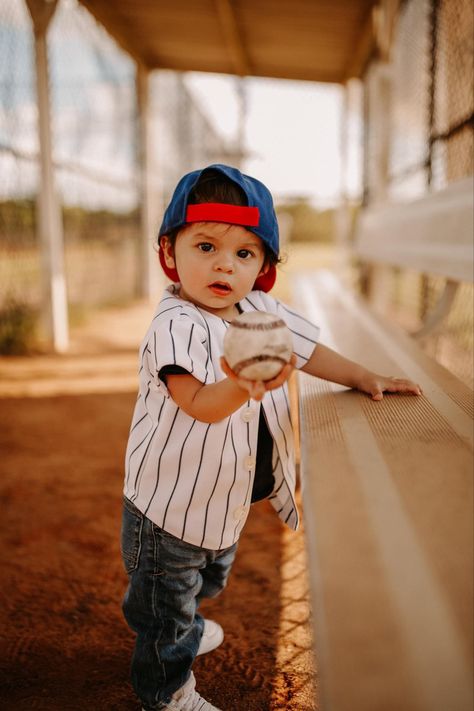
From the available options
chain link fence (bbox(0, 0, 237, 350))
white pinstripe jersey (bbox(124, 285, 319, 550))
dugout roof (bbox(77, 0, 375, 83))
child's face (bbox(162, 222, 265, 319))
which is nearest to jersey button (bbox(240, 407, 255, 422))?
white pinstripe jersey (bbox(124, 285, 319, 550))

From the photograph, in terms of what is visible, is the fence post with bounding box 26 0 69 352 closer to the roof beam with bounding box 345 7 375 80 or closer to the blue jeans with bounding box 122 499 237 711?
the roof beam with bounding box 345 7 375 80

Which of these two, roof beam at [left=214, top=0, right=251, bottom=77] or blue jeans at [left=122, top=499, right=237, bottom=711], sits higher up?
roof beam at [left=214, top=0, right=251, bottom=77]

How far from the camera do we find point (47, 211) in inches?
217

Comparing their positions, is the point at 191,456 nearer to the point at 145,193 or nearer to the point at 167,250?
the point at 167,250

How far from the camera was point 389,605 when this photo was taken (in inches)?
23.4

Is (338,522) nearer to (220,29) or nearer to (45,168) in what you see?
(45,168)

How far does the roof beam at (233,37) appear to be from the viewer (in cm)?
650

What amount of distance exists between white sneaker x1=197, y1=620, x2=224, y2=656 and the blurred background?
3.51 feet

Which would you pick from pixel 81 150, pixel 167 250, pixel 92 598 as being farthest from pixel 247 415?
pixel 81 150

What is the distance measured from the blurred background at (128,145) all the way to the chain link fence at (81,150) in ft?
0.05

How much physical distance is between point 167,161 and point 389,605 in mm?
11003

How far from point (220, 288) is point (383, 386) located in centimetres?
45

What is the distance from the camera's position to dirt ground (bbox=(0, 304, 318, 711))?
152 centimetres

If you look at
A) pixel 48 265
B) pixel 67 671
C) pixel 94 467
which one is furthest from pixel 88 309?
pixel 67 671
